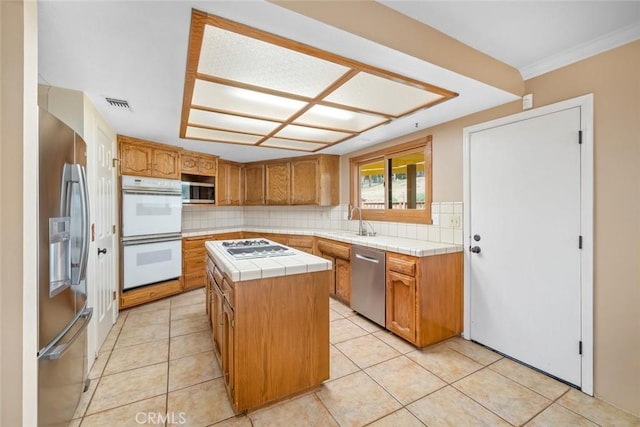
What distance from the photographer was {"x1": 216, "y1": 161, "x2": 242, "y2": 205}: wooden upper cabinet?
4523 mm

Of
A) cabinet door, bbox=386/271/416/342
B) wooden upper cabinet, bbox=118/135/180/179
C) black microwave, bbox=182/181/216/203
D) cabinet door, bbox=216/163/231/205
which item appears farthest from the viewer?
cabinet door, bbox=216/163/231/205

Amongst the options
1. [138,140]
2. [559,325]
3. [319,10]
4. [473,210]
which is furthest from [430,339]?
[138,140]

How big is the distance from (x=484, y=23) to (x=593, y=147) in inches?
42.3

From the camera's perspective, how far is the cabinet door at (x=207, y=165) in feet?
13.5

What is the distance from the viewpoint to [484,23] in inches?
62.2

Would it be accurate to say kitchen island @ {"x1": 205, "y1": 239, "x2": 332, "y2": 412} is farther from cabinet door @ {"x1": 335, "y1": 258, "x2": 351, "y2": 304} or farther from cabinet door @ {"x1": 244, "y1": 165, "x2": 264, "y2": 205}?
cabinet door @ {"x1": 244, "y1": 165, "x2": 264, "y2": 205}

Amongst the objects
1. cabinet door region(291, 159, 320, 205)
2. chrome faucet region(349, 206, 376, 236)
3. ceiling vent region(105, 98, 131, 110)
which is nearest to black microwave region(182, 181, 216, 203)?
cabinet door region(291, 159, 320, 205)

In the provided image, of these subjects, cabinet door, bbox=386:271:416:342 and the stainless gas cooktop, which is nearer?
the stainless gas cooktop

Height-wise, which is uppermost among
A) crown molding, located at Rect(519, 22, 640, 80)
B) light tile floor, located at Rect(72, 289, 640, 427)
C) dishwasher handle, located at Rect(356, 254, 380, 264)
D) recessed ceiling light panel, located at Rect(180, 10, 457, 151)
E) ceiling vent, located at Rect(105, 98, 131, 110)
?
crown molding, located at Rect(519, 22, 640, 80)

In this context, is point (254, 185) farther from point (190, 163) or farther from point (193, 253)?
point (193, 253)

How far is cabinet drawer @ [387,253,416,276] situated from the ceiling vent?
2.64 metres

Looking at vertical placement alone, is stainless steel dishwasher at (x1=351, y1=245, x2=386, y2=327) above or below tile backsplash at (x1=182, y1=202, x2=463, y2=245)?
below

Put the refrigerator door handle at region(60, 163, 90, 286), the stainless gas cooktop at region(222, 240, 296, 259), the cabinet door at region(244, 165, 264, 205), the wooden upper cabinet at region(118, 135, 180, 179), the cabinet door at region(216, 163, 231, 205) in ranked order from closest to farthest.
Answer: the refrigerator door handle at region(60, 163, 90, 286), the stainless gas cooktop at region(222, 240, 296, 259), the wooden upper cabinet at region(118, 135, 180, 179), the cabinet door at region(216, 163, 231, 205), the cabinet door at region(244, 165, 264, 205)

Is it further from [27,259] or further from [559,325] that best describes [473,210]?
[27,259]
